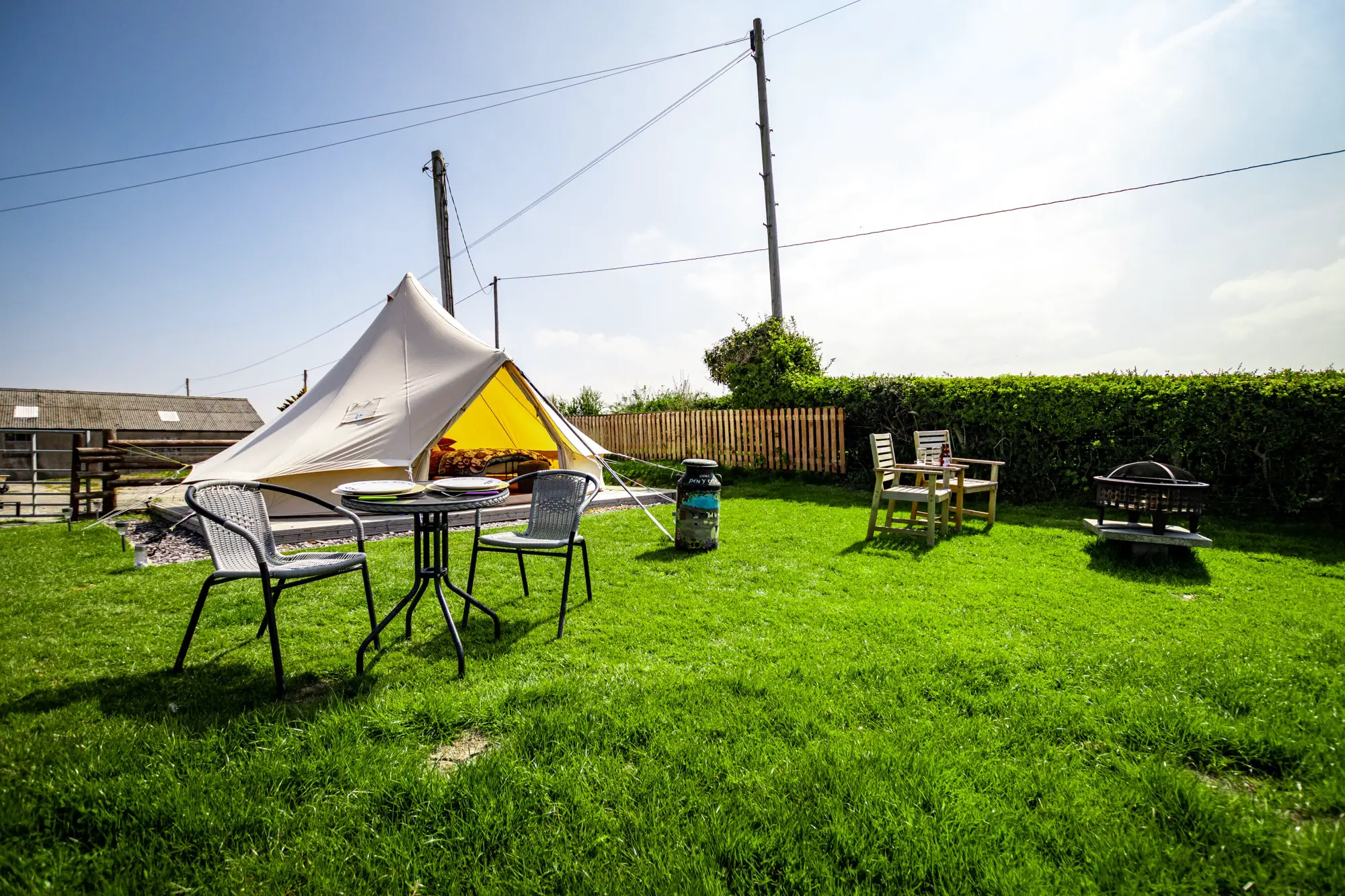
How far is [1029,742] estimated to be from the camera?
6.79 ft

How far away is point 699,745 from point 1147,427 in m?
7.09

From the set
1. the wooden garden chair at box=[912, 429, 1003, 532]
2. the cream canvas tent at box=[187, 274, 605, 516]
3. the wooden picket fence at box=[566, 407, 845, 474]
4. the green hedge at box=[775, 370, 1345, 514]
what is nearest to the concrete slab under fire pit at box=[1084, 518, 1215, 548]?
the wooden garden chair at box=[912, 429, 1003, 532]

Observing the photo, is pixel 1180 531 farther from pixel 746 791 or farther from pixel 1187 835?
pixel 746 791

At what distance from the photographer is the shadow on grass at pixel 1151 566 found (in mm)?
4145

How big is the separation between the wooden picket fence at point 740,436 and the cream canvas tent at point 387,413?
302 cm

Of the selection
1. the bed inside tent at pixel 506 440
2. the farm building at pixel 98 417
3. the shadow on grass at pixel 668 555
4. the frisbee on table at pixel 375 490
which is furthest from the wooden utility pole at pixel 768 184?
the farm building at pixel 98 417

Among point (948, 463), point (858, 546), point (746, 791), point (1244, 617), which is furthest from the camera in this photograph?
point (948, 463)

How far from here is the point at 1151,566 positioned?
445cm

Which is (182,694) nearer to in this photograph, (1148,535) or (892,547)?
(892,547)

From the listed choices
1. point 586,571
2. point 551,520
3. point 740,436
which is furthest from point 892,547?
point 740,436

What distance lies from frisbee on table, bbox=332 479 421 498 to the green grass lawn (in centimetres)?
81

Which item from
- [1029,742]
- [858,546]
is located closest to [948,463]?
[858,546]

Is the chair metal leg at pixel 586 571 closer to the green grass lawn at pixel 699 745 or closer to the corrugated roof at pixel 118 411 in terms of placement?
the green grass lawn at pixel 699 745

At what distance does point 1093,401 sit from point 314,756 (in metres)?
7.99
